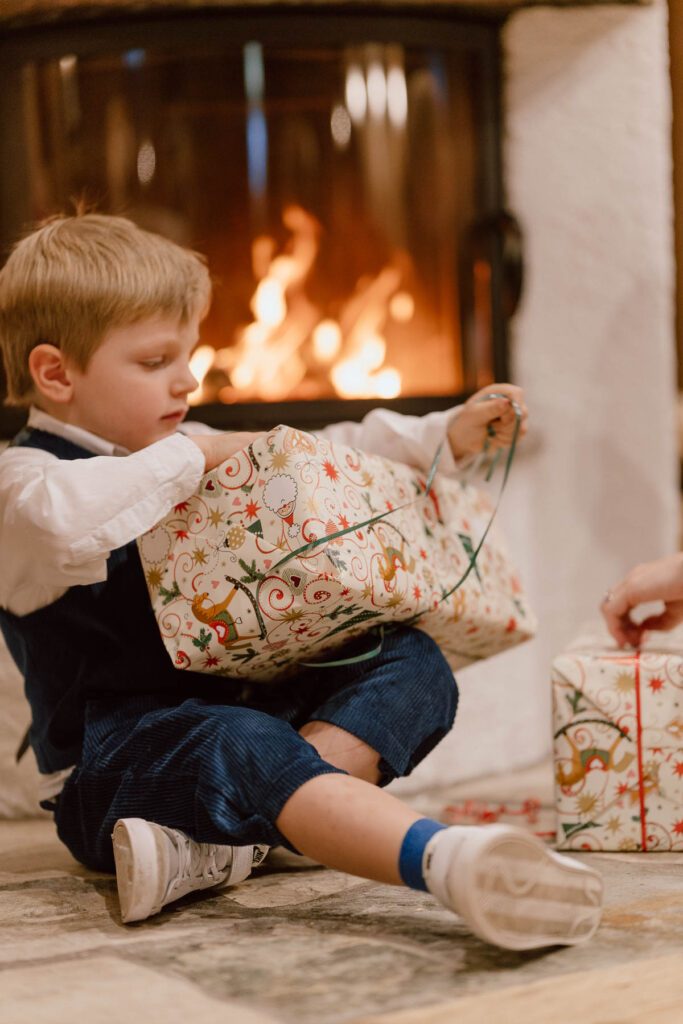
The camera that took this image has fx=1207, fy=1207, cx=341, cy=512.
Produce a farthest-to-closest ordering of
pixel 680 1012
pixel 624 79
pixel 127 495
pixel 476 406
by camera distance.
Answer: pixel 624 79 → pixel 476 406 → pixel 127 495 → pixel 680 1012

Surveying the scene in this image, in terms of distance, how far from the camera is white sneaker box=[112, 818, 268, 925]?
97 cm

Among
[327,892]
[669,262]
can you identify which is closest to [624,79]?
[669,262]

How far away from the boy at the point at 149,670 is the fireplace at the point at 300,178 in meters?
0.39

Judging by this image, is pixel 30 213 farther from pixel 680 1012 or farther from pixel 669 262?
pixel 680 1012

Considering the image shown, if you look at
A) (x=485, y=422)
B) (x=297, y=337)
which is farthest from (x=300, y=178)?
(x=485, y=422)

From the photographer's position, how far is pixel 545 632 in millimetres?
1803

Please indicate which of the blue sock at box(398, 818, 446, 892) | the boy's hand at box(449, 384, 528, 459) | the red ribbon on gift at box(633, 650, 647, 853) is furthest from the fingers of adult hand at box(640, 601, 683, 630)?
the blue sock at box(398, 818, 446, 892)

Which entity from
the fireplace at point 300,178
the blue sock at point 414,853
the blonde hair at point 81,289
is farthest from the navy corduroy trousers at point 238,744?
the fireplace at point 300,178

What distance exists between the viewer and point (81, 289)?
1.15 meters

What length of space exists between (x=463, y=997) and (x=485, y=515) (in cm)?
63

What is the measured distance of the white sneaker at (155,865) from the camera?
97cm

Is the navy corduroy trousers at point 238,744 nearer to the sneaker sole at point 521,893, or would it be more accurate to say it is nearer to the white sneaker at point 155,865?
the white sneaker at point 155,865

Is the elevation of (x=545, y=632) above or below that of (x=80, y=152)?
below

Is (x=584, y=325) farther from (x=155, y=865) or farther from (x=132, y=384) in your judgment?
(x=155, y=865)
